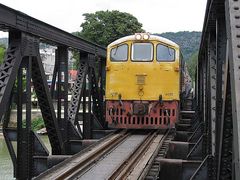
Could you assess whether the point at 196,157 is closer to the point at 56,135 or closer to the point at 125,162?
the point at 125,162

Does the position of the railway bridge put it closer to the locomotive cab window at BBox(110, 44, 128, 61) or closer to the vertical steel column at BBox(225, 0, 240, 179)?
the vertical steel column at BBox(225, 0, 240, 179)

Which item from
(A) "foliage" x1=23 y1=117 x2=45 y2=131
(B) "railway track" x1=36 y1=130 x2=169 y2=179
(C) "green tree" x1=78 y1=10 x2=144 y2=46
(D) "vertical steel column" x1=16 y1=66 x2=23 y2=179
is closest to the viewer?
(B) "railway track" x1=36 y1=130 x2=169 y2=179

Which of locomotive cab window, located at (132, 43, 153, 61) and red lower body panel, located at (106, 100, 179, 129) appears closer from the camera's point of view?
red lower body panel, located at (106, 100, 179, 129)

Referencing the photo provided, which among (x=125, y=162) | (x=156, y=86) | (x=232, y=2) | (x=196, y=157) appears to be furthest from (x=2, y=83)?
(x=156, y=86)

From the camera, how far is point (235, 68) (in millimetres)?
2531

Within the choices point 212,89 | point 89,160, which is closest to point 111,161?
point 89,160

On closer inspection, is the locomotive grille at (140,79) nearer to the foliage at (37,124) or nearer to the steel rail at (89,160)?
the steel rail at (89,160)

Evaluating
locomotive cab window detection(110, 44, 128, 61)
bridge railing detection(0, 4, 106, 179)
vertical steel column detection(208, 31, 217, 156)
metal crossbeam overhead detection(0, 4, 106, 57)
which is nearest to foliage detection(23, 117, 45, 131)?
locomotive cab window detection(110, 44, 128, 61)

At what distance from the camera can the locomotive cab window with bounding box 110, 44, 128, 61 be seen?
15.3 meters

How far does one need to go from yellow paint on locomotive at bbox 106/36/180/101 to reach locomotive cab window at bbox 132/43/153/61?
14 centimetres

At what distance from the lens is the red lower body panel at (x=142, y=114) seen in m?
14.8

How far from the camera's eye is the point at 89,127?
14.4m

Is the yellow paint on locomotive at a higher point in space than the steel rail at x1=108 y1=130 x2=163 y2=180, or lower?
higher

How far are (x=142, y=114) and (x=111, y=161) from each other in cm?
553
